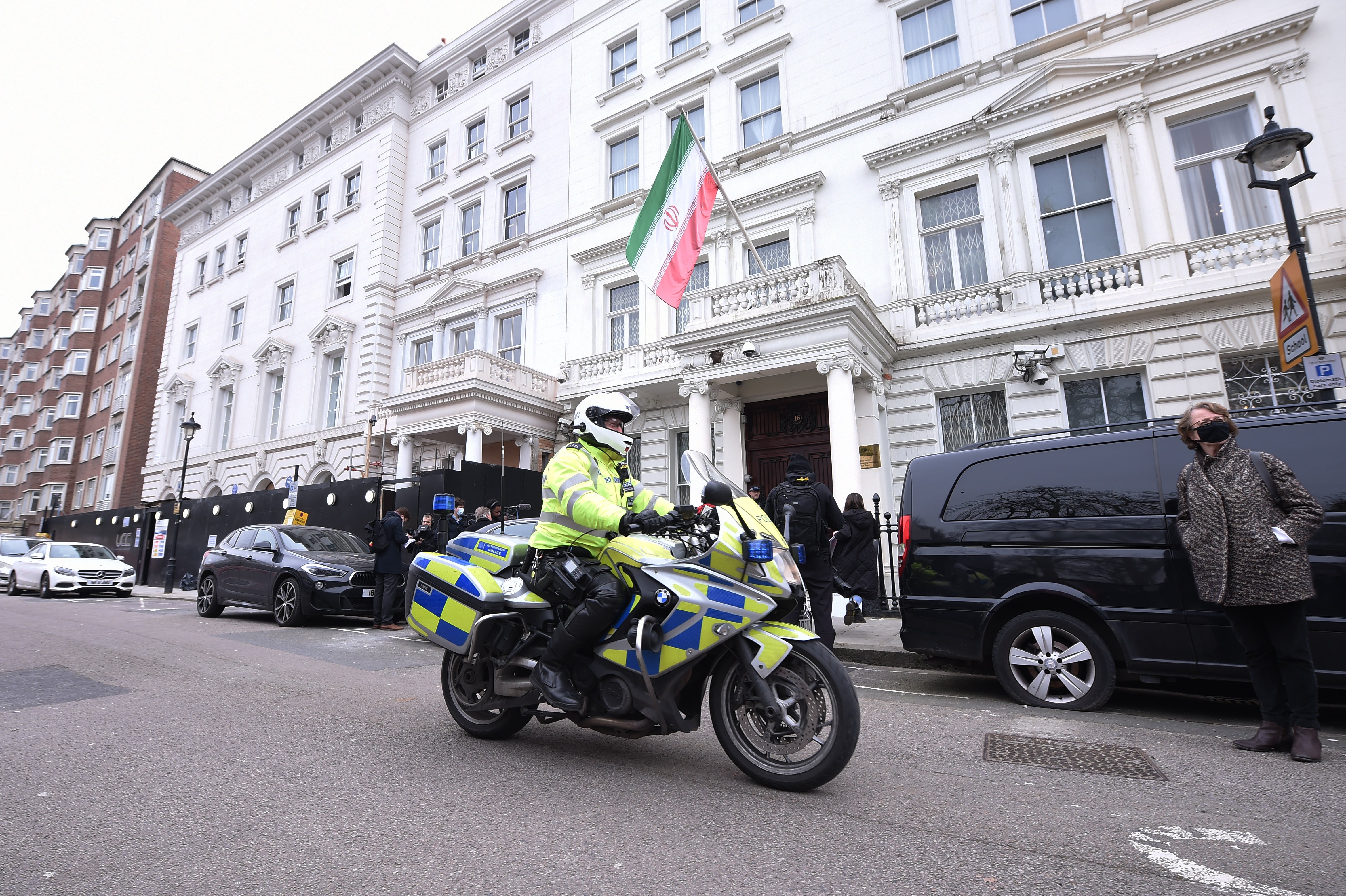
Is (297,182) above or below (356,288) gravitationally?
above

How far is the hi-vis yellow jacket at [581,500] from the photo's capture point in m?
3.13

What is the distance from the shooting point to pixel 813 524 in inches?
264

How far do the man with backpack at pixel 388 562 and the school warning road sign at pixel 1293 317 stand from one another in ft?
35.1

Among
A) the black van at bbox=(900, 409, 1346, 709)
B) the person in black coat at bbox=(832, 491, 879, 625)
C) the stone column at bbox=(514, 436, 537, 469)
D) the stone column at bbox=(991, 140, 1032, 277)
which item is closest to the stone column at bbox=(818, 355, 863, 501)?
the person in black coat at bbox=(832, 491, 879, 625)

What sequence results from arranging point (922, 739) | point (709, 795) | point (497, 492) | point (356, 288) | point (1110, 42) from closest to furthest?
point (709, 795) → point (922, 739) → point (1110, 42) → point (497, 492) → point (356, 288)

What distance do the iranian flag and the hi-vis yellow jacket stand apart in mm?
7710

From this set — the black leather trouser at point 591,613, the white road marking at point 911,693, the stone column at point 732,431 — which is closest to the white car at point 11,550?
the stone column at point 732,431

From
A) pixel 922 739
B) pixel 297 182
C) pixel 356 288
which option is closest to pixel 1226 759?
pixel 922 739

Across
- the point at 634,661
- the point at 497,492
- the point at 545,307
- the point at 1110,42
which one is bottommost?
the point at 634,661

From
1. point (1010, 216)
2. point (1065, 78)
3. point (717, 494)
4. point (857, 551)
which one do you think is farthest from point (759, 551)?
point (1065, 78)

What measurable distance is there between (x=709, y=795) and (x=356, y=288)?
81.7 feet

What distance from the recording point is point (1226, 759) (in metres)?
3.55

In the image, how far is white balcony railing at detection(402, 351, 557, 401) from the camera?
16.4 m

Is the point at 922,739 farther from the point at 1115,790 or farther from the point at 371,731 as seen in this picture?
the point at 371,731
